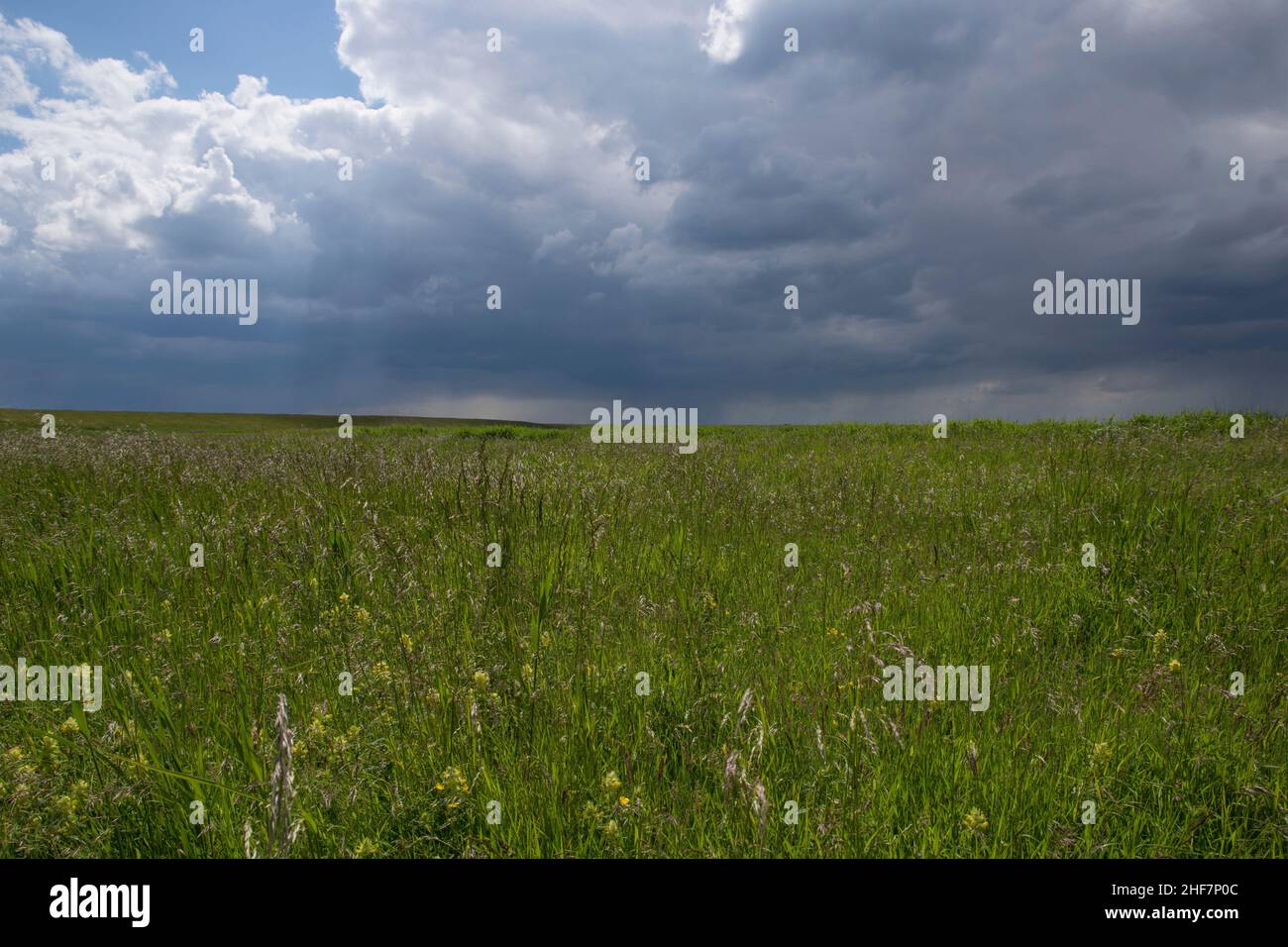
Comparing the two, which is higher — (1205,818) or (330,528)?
(330,528)

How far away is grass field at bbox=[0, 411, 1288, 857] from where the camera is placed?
2137 millimetres

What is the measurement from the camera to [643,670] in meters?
3.05

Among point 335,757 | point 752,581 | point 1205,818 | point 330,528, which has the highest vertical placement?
point 330,528

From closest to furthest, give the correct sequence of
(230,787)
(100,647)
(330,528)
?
(230,787)
(100,647)
(330,528)

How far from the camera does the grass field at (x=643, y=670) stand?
2137 mm

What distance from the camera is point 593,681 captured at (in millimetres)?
2840
